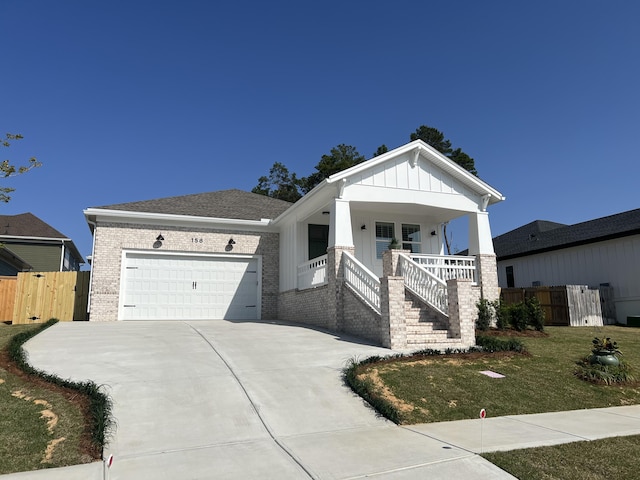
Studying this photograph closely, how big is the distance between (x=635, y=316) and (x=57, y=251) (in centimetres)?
3121

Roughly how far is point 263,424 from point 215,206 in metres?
13.6

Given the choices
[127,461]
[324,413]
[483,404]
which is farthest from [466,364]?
[127,461]

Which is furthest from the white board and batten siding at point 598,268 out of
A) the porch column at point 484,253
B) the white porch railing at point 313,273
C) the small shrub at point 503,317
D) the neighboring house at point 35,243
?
the neighboring house at point 35,243

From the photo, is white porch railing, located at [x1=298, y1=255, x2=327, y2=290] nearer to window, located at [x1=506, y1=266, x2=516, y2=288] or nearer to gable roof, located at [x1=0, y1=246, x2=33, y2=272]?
window, located at [x1=506, y1=266, x2=516, y2=288]

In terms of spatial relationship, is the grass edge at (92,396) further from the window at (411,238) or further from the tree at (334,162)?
the tree at (334,162)

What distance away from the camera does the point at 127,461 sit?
179 inches

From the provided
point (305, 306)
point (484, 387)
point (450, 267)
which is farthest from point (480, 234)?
point (484, 387)

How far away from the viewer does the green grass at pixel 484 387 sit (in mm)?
6680

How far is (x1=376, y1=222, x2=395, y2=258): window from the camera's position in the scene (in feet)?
54.1

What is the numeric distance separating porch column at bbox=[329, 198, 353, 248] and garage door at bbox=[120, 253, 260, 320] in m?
5.43

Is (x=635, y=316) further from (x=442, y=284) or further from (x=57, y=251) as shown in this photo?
(x=57, y=251)

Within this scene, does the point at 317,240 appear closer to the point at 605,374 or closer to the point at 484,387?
A: the point at 484,387

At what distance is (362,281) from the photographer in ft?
38.3

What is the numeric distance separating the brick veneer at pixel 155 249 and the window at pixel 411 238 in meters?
5.11
